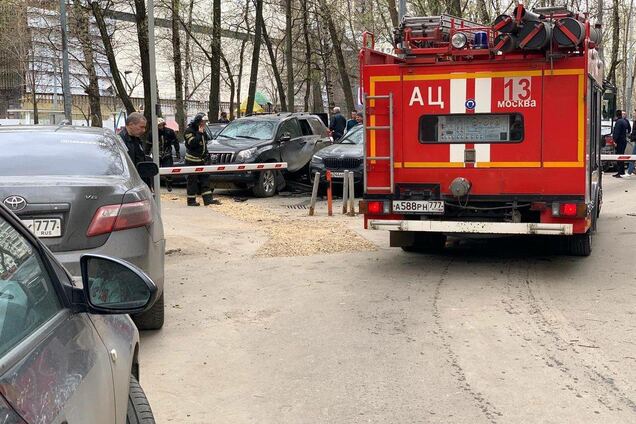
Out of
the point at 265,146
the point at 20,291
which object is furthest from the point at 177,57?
the point at 20,291

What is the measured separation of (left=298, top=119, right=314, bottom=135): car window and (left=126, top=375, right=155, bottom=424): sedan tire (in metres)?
16.4

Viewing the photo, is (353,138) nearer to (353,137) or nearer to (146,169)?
(353,137)

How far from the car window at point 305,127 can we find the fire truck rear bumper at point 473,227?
10769 millimetres

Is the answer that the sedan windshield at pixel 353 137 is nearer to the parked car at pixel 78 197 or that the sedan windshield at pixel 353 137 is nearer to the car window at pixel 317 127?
the car window at pixel 317 127

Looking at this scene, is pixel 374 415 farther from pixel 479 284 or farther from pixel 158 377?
pixel 479 284

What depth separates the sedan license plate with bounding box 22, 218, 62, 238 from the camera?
16.3 ft

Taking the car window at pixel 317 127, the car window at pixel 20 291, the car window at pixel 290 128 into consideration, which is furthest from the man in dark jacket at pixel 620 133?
the car window at pixel 20 291

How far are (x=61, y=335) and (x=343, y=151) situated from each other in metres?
14.4

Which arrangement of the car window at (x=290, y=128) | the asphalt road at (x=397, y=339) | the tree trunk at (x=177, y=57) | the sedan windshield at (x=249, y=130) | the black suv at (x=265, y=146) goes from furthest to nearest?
the tree trunk at (x=177, y=57) < the car window at (x=290, y=128) < the sedan windshield at (x=249, y=130) < the black suv at (x=265, y=146) < the asphalt road at (x=397, y=339)

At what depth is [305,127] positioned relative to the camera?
19484mm

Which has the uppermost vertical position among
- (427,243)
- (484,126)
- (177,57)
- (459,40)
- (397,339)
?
(177,57)

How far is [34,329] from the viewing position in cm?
218

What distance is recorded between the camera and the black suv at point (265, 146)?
17.2m

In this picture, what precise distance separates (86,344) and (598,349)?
14.2 feet
